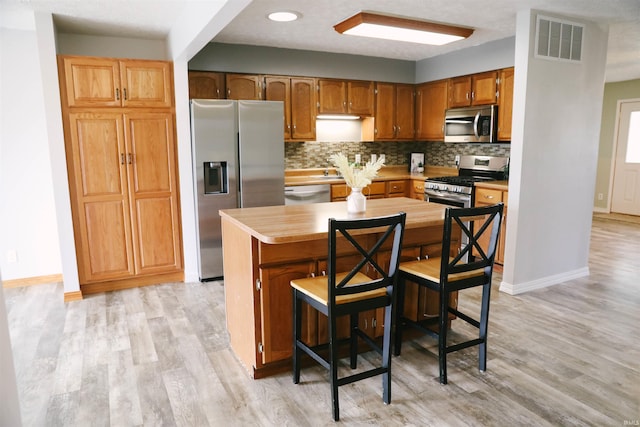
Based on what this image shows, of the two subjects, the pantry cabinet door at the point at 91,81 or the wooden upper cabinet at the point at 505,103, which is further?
the wooden upper cabinet at the point at 505,103

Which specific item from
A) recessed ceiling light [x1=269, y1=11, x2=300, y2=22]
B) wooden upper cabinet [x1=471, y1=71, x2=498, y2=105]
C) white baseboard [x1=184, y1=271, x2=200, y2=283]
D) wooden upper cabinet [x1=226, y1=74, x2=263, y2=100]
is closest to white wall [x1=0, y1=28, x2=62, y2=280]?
white baseboard [x1=184, y1=271, x2=200, y2=283]

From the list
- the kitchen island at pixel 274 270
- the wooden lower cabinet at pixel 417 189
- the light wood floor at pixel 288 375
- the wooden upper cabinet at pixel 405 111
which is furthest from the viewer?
the wooden upper cabinet at pixel 405 111

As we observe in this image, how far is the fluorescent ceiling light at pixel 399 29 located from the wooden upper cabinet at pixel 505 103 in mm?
791

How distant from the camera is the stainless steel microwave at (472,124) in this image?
4887mm

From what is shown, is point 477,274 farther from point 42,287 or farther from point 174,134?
point 42,287

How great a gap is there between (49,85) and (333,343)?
3260 mm

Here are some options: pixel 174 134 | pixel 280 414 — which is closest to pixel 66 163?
pixel 174 134

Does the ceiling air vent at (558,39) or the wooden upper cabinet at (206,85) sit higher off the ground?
the ceiling air vent at (558,39)

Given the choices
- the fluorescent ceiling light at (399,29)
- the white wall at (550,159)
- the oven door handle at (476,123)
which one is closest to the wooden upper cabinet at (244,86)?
the fluorescent ceiling light at (399,29)

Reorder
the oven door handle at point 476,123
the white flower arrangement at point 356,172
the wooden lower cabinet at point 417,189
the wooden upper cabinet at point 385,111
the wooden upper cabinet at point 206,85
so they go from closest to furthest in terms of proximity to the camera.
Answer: the white flower arrangement at point 356,172
the wooden upper cabinet at point 206,85
the oven door handle at point 476,123
the wooden lower cabinet at point 417,189
the wooden upper cabinet at point 385,111

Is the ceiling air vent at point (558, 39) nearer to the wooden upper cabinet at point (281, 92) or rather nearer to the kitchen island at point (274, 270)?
the kitchen island at point (274, 270)

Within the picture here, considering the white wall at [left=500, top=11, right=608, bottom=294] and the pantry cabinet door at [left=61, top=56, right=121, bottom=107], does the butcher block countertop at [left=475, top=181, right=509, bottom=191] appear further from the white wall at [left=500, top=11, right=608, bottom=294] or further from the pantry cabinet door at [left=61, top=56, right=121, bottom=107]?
the pantry cabinet door at [left=61, top=56, right=121, bottom=107]

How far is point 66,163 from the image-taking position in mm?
3787

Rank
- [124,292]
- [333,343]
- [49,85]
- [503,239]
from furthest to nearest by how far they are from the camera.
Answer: [503,239], [124,292], [49,85], [333,343]
